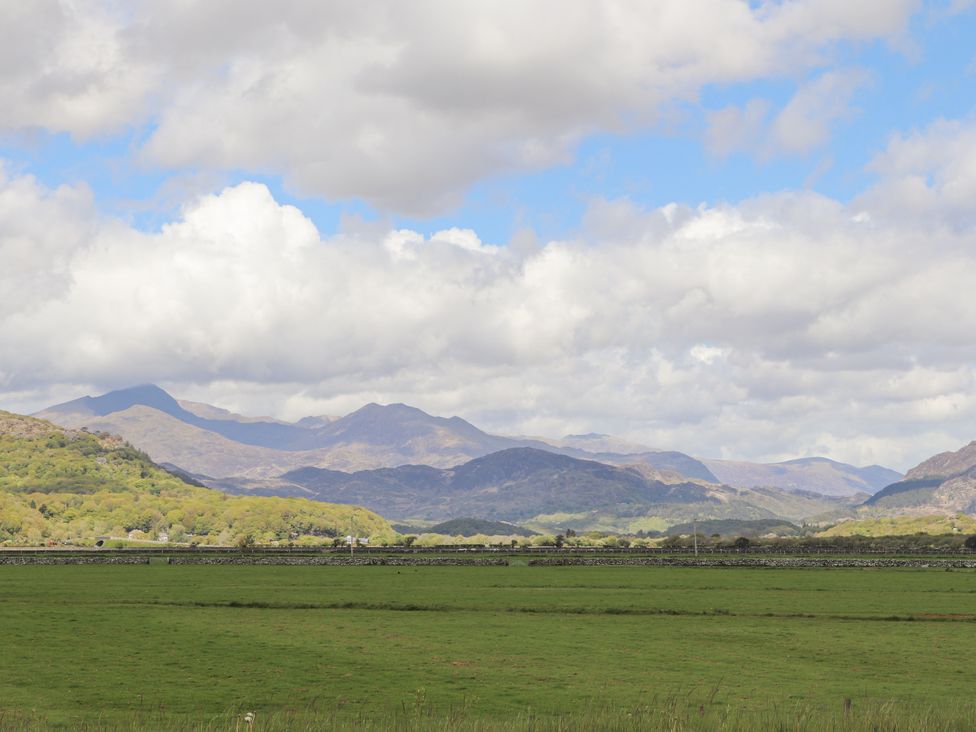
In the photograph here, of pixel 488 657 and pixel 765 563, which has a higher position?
pixel 488 657

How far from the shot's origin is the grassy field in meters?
32.8

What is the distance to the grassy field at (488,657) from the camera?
32781 millimetres

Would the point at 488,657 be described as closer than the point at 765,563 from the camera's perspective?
Yes

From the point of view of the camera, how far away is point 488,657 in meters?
48.7

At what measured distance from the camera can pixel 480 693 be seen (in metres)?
39.2

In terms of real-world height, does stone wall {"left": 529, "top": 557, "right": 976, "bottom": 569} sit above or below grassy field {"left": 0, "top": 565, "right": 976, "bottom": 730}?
below

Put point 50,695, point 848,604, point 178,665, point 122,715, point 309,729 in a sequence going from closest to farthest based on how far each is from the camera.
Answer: point 309,729
point 122,715
point 50,695
point 178,665
point 848,604

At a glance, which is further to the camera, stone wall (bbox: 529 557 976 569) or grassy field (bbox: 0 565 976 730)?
stone wall (bbox: 529 557 976 569)

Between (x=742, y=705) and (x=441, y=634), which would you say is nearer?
(x=742, y=705)

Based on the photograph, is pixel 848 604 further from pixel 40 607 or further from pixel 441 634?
pixel 40 607

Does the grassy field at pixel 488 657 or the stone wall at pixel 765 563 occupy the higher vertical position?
the grassy field at pixel 488 657

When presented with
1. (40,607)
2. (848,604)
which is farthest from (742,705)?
(40,607)

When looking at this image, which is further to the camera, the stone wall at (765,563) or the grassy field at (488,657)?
the stone wall at (765,563)

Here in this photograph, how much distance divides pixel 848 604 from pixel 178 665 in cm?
5325
